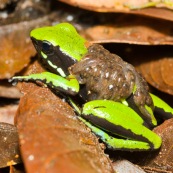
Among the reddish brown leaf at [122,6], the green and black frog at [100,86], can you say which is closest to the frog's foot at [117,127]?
the green and black frog at [100,86]

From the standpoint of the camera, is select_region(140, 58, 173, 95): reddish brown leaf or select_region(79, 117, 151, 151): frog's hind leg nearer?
select_region(79, 117, 151, 151): frog's hind leg

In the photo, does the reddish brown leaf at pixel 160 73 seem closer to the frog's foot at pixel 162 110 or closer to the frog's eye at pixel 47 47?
the frog's foot at pixel 162 110

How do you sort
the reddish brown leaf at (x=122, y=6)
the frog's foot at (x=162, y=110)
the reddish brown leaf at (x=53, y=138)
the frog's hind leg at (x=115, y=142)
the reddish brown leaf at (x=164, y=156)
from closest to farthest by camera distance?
1. the reddish brown leaf at (x=53, y=138)
2. the frog's hind leg at (x=115, y=142)
3. the reddish brown leaf at (x=164, y=156)
4. the frog's foot at (x=162, y=110)
5. the reddish brown leaf at (x=122, y=6)

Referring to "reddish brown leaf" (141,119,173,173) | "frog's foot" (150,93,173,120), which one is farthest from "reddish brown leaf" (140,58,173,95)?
"reddish brown leaf" (141,119,173,173)

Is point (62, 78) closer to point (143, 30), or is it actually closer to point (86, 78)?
point (86, 78)

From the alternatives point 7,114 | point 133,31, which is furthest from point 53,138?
point 133,31

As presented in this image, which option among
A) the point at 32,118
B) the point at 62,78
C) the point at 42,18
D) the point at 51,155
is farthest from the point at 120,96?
the point at 42,18

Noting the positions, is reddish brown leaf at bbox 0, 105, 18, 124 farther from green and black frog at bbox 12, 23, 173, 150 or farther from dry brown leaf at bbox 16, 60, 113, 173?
dry brown leaf at bbox 16, 60, 113, 173
